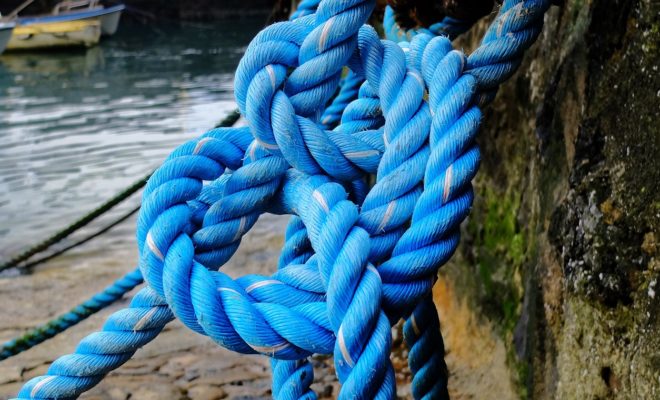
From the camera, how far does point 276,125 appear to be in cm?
79

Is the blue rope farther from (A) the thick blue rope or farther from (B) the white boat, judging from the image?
(B) the white boat

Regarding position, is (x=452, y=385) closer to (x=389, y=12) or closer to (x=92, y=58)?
(x=389, y=12)

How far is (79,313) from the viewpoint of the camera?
1.60 meters

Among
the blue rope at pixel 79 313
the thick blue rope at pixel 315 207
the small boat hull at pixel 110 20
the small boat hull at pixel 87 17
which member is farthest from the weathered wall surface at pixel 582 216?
the small boat hull at pixel 110 20

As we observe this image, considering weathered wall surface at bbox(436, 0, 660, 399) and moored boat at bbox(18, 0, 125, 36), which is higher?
weathered wall surface at bbox(436, 0, 660, 399)

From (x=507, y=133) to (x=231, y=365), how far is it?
3.86 ft

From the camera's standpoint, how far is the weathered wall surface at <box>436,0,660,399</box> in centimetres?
86

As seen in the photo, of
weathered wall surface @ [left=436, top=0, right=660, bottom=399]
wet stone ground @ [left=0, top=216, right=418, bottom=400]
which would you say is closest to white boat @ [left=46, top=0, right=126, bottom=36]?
wet stone ground @ [left=0, top=216, right=418, bottom=400]

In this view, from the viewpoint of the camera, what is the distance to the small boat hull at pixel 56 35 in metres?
12.5

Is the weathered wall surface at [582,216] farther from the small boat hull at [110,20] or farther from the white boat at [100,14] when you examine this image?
the small boat hull at [110,20]

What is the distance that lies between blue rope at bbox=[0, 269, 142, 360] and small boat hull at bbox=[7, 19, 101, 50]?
11.8 meters

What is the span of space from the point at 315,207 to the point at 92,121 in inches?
252

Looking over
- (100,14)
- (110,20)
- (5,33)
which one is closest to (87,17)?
(100,14)

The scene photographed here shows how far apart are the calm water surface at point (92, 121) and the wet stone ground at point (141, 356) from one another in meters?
0.47
